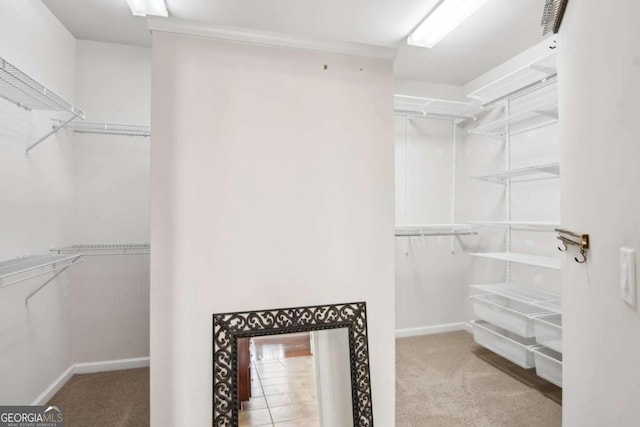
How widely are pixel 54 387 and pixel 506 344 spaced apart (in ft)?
11.1

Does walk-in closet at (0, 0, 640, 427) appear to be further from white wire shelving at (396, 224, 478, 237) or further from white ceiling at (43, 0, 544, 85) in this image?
white wire shelving at (396, 224, 478, 237)

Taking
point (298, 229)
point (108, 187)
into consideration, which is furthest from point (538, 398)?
point (108, 187)

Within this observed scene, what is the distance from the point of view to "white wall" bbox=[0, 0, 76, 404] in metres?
2.01

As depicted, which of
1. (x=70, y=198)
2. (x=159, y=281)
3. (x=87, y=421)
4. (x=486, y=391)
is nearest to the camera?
(x=159, y=281)

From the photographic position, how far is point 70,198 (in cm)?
278

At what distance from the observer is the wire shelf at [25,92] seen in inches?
66.5

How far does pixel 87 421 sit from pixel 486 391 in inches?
104

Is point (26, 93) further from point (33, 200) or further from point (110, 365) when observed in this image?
point (110, 365)

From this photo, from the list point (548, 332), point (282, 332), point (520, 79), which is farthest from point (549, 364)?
point (520, 79)

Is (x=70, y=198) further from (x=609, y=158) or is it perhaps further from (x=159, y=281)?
(x=609, y=158)

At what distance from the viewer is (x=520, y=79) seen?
3004 millimetres

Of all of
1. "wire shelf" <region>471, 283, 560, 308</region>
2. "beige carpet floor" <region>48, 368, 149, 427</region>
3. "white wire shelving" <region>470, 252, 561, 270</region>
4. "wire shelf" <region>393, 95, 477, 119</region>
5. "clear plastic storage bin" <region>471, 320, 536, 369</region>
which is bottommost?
"beige carpet floor" <region>48, 368, 149, 427</region>

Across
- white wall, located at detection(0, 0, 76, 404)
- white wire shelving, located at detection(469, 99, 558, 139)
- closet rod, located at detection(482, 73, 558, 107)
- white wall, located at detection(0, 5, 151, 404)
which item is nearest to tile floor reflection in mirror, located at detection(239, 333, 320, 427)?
white wall, located at detection(0, 0, 76, 404)

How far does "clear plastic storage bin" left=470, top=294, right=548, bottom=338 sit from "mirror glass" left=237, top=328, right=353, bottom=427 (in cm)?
161
